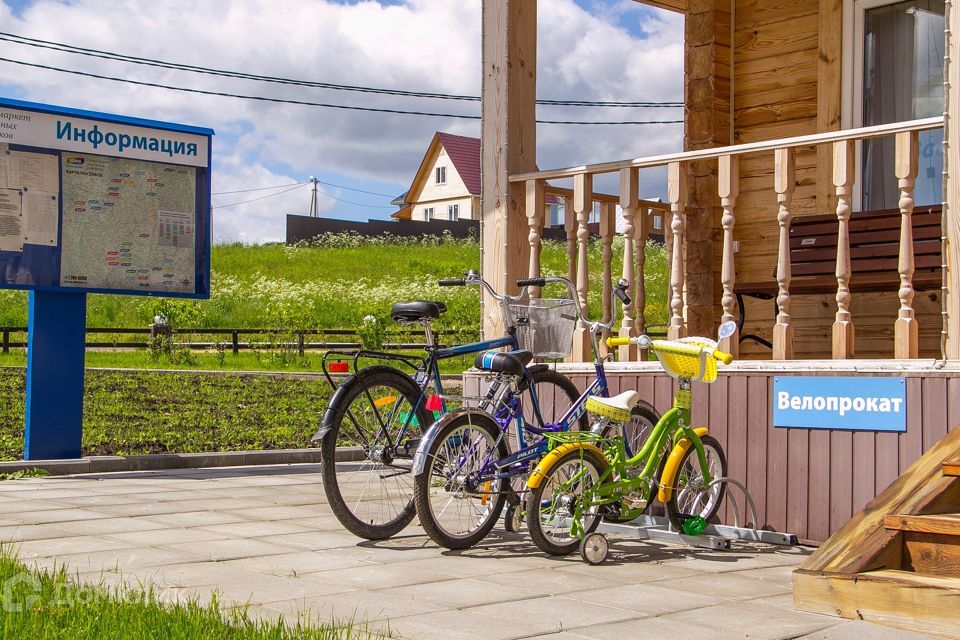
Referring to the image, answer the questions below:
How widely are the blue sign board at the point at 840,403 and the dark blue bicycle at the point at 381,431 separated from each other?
1.33 m

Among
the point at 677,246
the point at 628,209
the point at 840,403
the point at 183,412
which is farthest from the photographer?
the point at 183,412

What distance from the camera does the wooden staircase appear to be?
12.9 feet

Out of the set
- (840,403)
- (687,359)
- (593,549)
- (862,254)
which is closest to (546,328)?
(687,359)

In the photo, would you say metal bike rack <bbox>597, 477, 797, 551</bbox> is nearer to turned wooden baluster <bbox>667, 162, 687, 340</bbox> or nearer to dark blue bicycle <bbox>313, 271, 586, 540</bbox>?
dark blue bicycle <bbox>313, 271, 586, 540</bbox>

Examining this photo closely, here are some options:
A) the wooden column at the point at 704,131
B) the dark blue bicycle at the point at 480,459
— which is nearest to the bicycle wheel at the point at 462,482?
the dark blue bicycle at the point at 480,459

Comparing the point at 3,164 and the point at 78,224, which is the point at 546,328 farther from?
the point at 3,164

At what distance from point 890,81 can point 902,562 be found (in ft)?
16.9

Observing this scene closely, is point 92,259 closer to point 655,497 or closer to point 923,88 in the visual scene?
point 655,497

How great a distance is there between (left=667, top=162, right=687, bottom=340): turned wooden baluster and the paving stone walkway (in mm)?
1412

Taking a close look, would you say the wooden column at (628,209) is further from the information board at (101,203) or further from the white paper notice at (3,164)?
the white paper notice at (3,164)

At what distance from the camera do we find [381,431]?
5.81m

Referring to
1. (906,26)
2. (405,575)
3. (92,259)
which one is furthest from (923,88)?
(92,259)

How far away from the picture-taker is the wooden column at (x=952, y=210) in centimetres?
549

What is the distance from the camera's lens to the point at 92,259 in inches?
365
